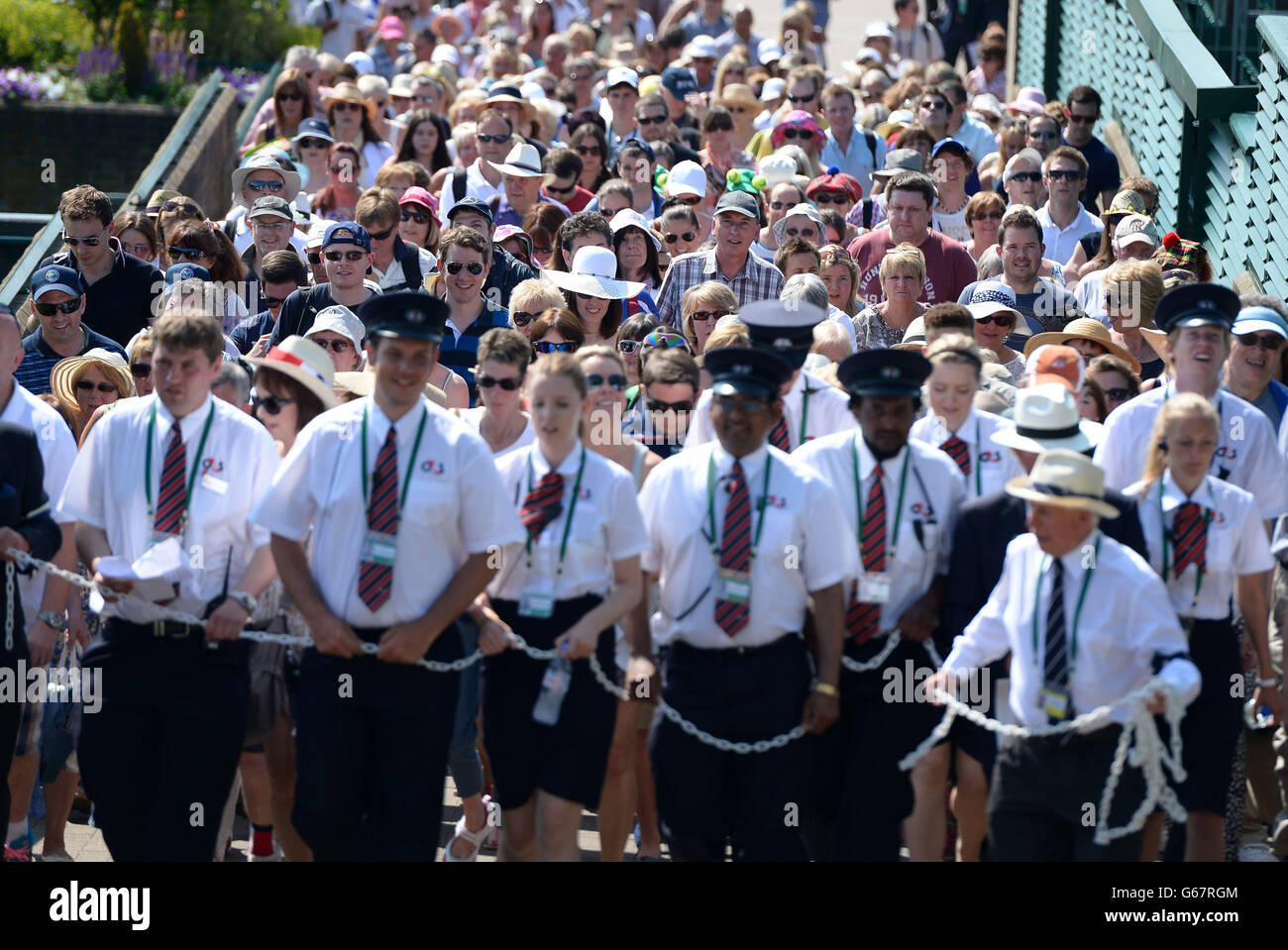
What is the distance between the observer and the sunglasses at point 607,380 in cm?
700

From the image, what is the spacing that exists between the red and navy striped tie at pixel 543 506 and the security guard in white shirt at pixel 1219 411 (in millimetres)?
2139

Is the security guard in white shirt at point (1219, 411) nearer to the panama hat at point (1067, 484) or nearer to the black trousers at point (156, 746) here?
the panama hat at point (1067, 484)

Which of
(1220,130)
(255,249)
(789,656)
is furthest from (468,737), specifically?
(1220,130)

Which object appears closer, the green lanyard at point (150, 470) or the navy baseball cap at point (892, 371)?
the green lanyard at point (150, 470)

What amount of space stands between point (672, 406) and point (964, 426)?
1226 mm

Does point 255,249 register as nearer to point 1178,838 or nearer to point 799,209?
point 799,209

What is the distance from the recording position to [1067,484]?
5.83 metres

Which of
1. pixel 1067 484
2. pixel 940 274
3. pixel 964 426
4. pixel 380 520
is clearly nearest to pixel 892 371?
pixel 964 426

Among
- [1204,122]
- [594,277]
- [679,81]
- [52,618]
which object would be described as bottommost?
[52,618]

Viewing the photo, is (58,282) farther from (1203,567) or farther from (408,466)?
(1203,567)

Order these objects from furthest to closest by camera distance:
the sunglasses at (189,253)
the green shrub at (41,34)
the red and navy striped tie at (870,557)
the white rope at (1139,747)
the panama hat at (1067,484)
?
1. the green shrub at (41,34)
2. the sunglasses at (189,253)
3. the red and navy striped tie at (870,557)
4. the panama hat at (1067,484)
5. the white rope at (1139,747)

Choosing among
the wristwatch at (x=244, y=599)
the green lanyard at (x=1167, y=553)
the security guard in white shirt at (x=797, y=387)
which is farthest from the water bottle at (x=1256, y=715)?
the wristwatch at (x=244, y=599)

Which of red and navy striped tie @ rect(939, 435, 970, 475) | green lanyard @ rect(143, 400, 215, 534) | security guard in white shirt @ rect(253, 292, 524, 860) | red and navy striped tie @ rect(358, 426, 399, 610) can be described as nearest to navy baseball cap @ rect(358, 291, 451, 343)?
security guard in white shirt @ rect(253, 292, 524, 860)
